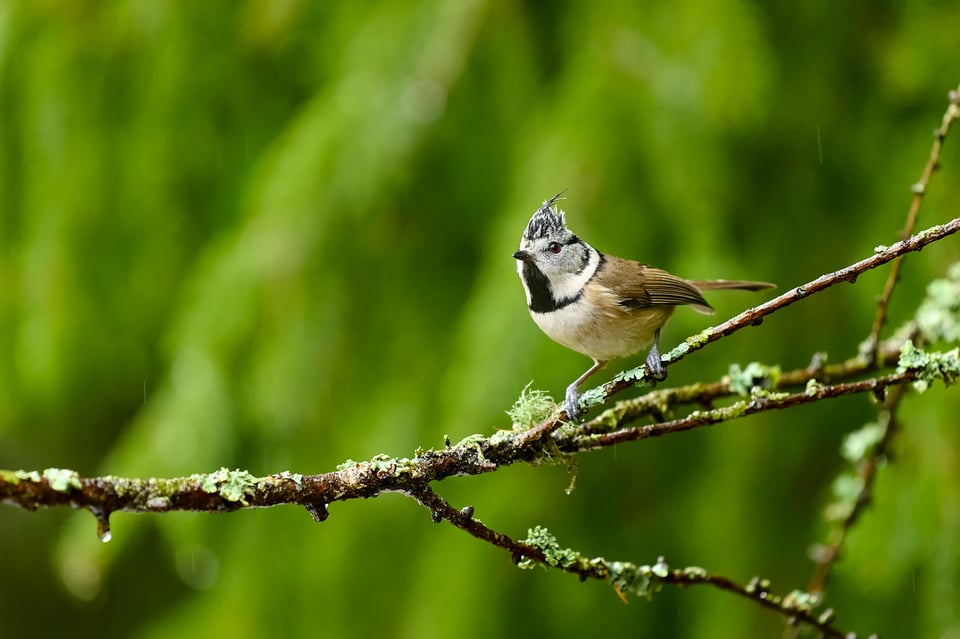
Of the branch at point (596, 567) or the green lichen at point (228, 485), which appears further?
the branch at point (596, 567)

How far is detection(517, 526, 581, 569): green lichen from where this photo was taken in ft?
4.28

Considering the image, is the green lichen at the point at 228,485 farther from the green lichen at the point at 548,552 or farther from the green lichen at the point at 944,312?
the green lichen at the point at 944,312

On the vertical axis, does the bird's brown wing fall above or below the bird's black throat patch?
above

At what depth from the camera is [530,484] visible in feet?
9.75

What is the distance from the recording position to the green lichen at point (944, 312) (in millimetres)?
1859

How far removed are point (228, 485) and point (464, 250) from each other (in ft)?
6.81

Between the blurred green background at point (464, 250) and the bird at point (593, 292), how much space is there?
0.74ft

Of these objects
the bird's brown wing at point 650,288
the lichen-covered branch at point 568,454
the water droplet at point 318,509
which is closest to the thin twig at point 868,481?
the lichen-covered branch at point 568,454

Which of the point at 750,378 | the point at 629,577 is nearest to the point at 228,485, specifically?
the point at 629,577

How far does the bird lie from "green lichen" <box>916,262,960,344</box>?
1.27ft

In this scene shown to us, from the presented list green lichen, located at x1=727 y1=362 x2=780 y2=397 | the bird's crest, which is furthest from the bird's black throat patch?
green lichen, located at x1=727 y1=362 x2=780 y2=397

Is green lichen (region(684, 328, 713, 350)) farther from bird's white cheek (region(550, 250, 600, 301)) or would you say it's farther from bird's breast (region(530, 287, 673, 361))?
bird's white cheek (region(550, 250, 600, 301))

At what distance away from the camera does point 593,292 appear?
2.15 meters

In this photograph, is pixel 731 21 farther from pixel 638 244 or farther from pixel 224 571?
pixel 224 571
